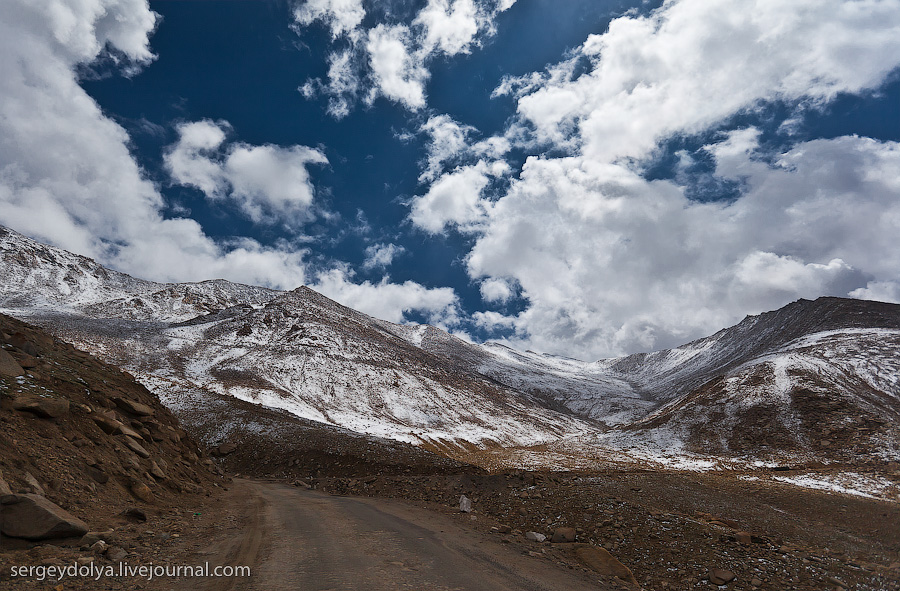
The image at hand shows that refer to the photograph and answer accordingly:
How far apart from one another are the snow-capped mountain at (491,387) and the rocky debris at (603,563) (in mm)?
51477

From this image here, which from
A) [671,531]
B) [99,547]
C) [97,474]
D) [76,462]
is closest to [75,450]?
[76,462]

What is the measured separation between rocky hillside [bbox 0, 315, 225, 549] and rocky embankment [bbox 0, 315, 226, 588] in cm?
4

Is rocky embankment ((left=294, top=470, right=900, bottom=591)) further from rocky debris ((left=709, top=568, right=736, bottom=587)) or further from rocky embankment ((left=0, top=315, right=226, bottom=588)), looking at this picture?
rocky embankment ((left=0, top=315, right=226, bottom=588))

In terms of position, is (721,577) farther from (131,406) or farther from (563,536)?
(131,406)

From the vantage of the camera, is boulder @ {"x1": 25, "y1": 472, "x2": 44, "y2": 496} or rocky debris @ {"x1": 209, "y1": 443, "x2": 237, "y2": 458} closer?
boulder @ {"x1": 25, "y1": 472, "x2": 44, "y2": 496}

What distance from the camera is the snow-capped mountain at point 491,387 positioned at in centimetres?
6126

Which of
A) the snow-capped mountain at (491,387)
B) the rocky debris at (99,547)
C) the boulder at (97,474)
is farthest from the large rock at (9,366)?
the snow-capped mountain at (491,387)

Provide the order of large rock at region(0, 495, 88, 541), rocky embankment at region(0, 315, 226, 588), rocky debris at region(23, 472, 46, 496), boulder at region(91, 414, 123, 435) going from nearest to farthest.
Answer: large rock at region(0, 495, 88, 541) < rocky embankment at region(0, 315, 226, 588) < rocky debris at region(23, 472, 46, 496) < boulder at region(91, 414, 123, 435)

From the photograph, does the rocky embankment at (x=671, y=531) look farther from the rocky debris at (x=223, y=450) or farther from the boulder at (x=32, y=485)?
the rocky debris at (x=223, y=450)

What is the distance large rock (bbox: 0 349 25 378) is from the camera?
569 inches

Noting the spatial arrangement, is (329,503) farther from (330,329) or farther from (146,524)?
(330,329)

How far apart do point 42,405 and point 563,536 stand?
60.7 ft

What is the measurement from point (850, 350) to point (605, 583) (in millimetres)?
114431

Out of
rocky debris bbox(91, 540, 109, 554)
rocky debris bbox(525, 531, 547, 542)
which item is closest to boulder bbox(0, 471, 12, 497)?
rocky debris bbox(91, 540, 109, 554)
